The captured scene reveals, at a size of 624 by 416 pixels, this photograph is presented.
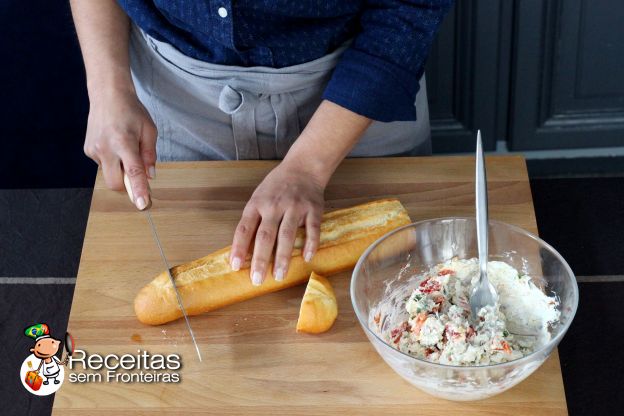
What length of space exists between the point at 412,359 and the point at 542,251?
10.1 inches

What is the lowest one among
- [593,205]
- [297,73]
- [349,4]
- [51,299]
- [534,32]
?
[593,205]

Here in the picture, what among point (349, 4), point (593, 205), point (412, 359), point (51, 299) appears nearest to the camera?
point (412, 359)

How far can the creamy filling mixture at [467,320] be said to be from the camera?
88cm

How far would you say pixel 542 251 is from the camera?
98cm

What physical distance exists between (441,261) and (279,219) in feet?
0.74

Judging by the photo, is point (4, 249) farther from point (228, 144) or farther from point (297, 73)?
point (297, 73)

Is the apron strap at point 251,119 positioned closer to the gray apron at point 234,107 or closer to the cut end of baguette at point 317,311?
the gray apron at point 234,107

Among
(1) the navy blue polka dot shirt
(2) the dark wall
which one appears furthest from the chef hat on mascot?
(2) the dark wall

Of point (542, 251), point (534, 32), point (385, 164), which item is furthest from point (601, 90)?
point (542, 251)

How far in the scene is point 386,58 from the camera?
1.13m

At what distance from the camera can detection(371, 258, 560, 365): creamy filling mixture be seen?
88 cm

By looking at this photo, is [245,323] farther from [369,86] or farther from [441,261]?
[369,86]

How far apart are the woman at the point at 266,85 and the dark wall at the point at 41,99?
78 centimetres

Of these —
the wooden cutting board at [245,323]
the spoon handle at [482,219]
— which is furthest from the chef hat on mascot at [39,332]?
the spoon handle at [482,219]
